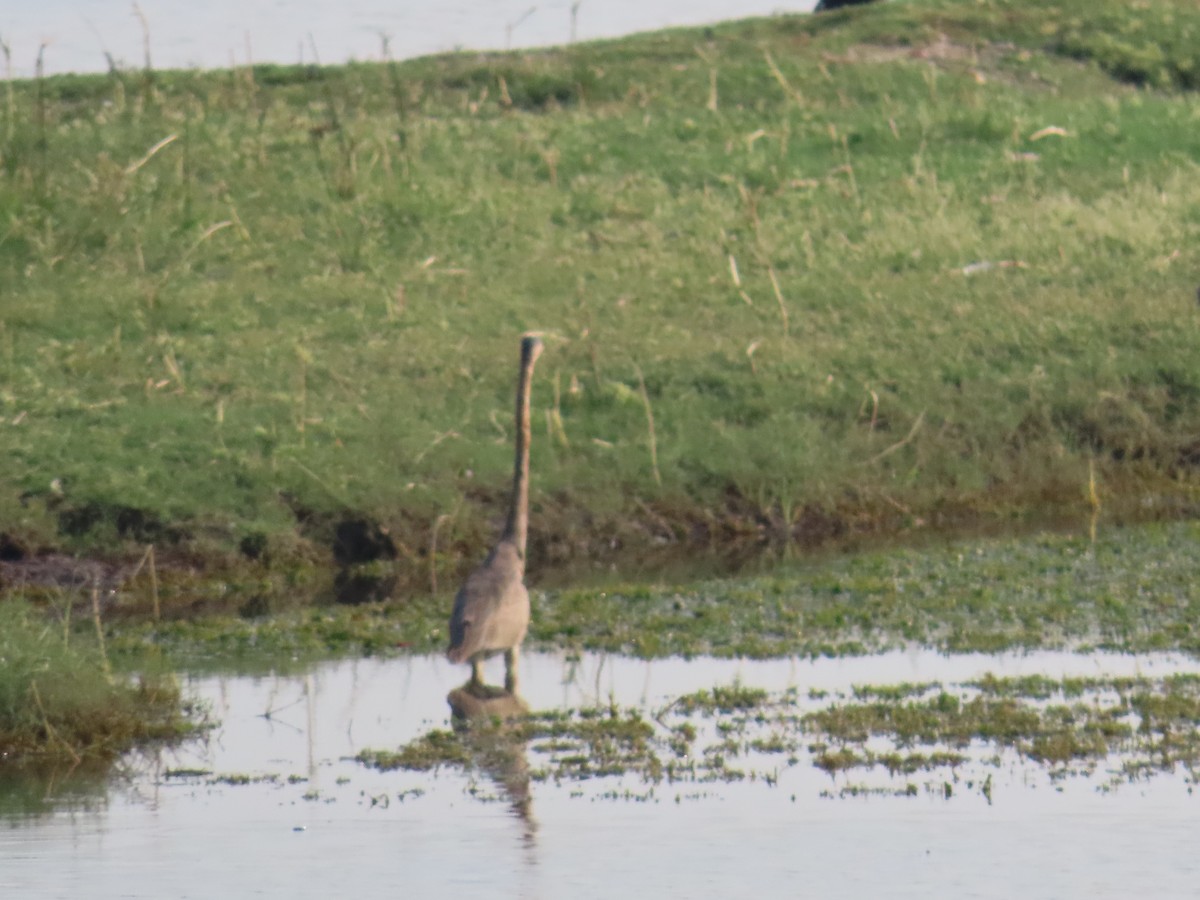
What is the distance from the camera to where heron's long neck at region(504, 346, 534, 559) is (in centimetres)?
1088

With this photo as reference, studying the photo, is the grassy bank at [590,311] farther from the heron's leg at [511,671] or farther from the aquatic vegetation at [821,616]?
the heron's leg at [511,671]

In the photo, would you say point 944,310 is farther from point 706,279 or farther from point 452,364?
point 452,364

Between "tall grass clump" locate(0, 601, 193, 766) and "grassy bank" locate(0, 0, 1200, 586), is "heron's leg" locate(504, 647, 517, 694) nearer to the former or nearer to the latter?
"tall grass clump" locate(0, 601, 193, 766)

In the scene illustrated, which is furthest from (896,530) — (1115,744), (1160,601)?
(1115,744)

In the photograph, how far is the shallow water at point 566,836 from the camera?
734cm

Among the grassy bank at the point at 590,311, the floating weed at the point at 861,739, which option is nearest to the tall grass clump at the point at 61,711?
the floating weed at the point at 861,739

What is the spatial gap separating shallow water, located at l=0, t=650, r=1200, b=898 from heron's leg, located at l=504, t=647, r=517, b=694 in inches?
37.5

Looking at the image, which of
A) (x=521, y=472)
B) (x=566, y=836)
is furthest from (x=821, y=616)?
(x=566, y=836)

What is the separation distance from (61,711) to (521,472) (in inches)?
103

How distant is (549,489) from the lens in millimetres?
14945

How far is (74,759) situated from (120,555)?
448cm

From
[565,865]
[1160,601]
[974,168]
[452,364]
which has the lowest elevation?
[565,865]

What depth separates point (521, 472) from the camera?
36.3 feet

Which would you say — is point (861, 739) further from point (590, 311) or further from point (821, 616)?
point (590, 311)
